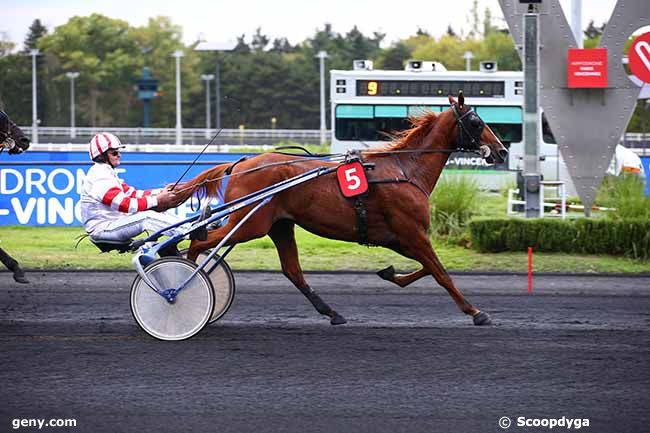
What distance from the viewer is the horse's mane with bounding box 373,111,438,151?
8.48m

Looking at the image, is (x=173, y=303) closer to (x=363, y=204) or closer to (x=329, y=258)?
(x=363, y=204)

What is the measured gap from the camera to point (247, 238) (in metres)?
8.02

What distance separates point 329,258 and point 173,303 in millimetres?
6290

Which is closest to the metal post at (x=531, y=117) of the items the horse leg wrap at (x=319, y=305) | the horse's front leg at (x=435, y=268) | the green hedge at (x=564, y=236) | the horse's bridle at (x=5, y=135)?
the green hedge at (x=564, y=236)

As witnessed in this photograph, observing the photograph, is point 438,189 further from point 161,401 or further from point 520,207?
point 161,401

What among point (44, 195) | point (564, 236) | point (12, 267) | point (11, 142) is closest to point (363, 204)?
point (12, 267)

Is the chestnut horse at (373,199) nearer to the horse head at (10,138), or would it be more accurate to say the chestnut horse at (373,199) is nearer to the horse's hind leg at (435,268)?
the horse's hind leg at (435,268)

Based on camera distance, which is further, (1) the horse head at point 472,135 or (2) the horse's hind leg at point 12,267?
(2) the horse's hind leg at point 12,267

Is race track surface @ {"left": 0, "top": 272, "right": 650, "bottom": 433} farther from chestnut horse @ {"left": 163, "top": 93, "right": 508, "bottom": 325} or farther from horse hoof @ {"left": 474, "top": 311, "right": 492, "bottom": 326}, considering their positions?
chestnut horse @ {"left": 163, "top": 93, "right": 508, "bottom": 325}

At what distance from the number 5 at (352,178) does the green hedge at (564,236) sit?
18.6 feet

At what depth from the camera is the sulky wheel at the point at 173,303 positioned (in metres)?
7.39

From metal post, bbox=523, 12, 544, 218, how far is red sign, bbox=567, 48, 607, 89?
2.81 feet

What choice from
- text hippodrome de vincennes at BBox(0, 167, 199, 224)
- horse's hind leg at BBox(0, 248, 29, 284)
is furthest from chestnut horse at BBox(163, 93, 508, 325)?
text hippodrome de vincennes at BBox(0, 167, 199, 224)

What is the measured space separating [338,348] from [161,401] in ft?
5.95
